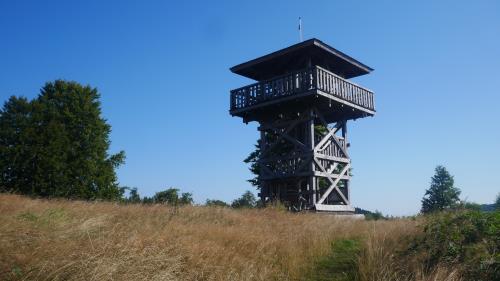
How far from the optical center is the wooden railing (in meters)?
15.2

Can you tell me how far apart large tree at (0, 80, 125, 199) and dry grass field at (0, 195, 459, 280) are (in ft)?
61.6

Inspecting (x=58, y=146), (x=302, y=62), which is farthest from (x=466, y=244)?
(x=58, y=146)

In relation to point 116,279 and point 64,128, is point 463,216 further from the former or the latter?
point 64,128

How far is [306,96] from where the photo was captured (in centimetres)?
1508

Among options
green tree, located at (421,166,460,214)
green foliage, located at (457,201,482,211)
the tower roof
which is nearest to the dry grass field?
green foliage, located at (457,201,482,211)

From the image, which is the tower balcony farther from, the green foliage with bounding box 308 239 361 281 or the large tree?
the large tree

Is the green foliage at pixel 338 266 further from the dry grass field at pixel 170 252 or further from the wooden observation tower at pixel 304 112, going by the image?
the wooden observation tower at pixel 304 112

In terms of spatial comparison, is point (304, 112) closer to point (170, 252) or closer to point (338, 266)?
point (338, 266)

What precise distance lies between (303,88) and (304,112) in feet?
5.05

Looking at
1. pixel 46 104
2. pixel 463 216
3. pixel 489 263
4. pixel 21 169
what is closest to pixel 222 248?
pixel 489 263

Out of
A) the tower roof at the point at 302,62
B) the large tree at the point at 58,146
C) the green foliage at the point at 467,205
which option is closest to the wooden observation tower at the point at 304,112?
the tower roof at the point at 302,62

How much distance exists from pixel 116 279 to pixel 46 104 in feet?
93.1

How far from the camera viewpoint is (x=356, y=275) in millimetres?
5941

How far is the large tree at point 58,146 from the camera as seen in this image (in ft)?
84.9
